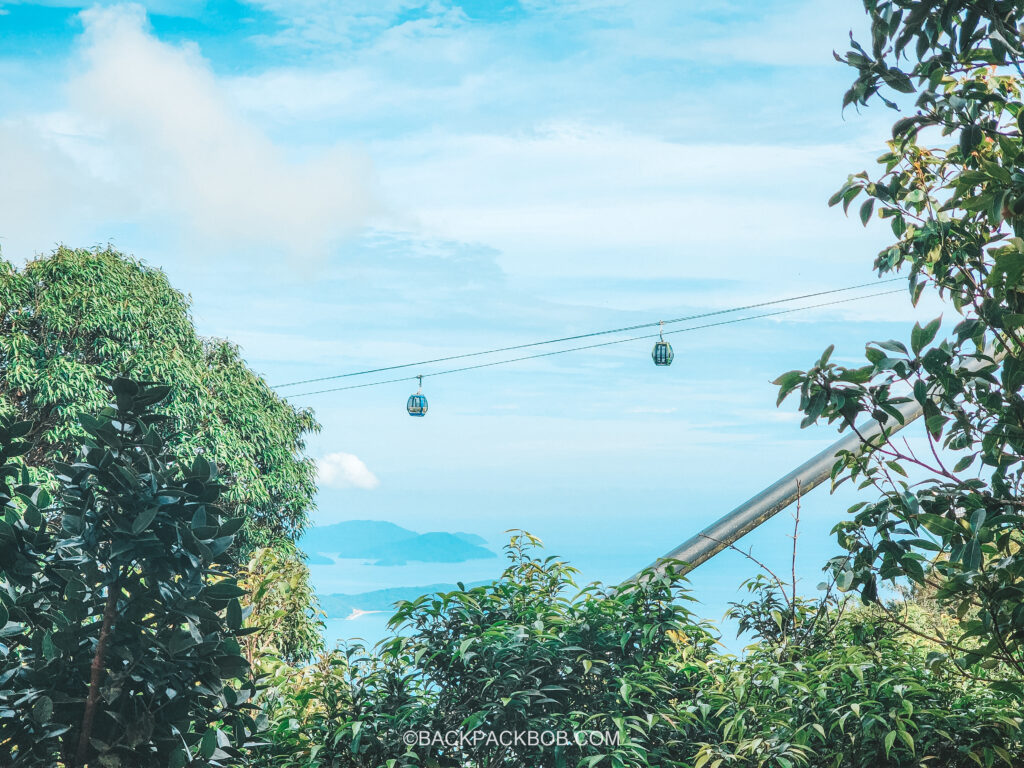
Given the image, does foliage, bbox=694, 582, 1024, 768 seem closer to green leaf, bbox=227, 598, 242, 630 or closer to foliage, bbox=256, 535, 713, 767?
foliage, bbox=256, 535, 713, 767

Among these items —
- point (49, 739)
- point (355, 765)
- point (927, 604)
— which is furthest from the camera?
point (927, 604)

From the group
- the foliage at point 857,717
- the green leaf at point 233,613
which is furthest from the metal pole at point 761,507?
the green leaf at point 233,613

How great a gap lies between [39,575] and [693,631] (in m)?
1.78

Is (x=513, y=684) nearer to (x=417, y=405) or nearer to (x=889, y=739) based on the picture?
(x=889, y=739)

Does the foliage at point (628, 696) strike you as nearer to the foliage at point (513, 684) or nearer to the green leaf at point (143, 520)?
the foliage at point (513, 684)

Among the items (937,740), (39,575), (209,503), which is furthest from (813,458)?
(39,575)

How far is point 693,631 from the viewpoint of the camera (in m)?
2.62

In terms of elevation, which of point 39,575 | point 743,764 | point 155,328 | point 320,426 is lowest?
point 743,764

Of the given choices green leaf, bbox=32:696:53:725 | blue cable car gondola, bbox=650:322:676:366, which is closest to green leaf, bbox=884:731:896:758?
green leaf, bbox=32:696:53:725

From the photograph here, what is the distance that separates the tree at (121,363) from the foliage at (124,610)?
6836mm

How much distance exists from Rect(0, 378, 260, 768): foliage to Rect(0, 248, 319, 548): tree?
6836 mm

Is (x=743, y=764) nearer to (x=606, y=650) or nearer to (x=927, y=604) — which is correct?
(x=606, y=650)

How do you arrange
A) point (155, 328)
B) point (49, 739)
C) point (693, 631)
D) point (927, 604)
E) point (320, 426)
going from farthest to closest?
point (320, 426), point (155, 328), point (927, 604), point (693, 631), point (49, 739)

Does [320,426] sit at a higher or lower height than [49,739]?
higher
